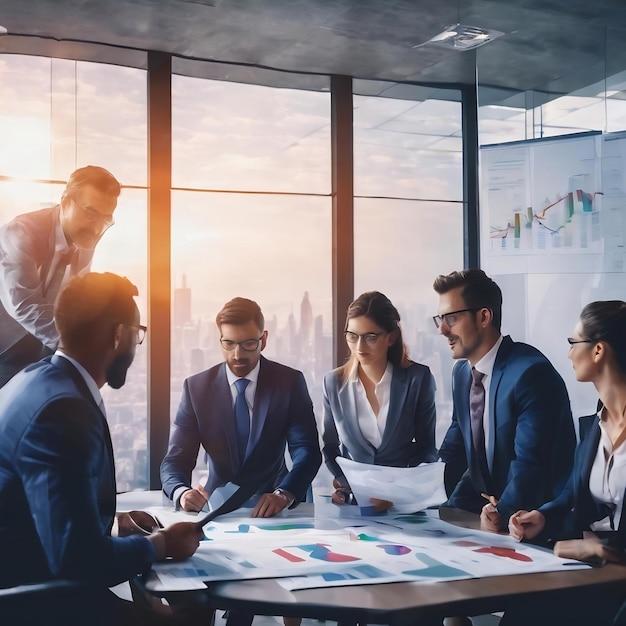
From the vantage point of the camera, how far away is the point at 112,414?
4961mm

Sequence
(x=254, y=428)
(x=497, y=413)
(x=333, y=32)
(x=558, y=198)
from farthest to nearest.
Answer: (x=333, y=32)
(x=558, y=198)
(x=254, y=428)
(x=497, y=413)

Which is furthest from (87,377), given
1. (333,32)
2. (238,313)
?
(333,32)

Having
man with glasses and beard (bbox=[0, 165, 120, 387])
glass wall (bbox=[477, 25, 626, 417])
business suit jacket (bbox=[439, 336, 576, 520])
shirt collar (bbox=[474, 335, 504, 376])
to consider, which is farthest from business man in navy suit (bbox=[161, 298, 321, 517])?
glass wall (bbox=[477, 25, 626, 417])

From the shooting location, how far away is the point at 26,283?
4.33m

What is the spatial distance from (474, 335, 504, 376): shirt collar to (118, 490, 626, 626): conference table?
1367 mm

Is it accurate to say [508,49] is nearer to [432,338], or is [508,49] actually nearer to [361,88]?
[361,88]

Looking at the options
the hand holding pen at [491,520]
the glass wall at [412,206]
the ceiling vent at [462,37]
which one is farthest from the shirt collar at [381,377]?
the ceiling vent at [462,37]

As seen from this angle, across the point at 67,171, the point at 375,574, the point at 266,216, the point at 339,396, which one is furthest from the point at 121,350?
the point at 266,216

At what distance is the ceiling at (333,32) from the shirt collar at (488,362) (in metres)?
2.22

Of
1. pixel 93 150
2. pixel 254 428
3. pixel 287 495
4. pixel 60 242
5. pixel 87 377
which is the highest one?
pixel 93 150

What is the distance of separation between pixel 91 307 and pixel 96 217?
8.54 feet

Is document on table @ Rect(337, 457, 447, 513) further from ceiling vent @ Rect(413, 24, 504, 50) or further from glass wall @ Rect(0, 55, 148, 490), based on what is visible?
ceiling vent @ Rect(413, 24, 504, 50)

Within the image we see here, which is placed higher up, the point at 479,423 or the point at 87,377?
the point at 87,377

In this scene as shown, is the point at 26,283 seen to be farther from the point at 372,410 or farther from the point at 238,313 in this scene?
the point at 372,410
